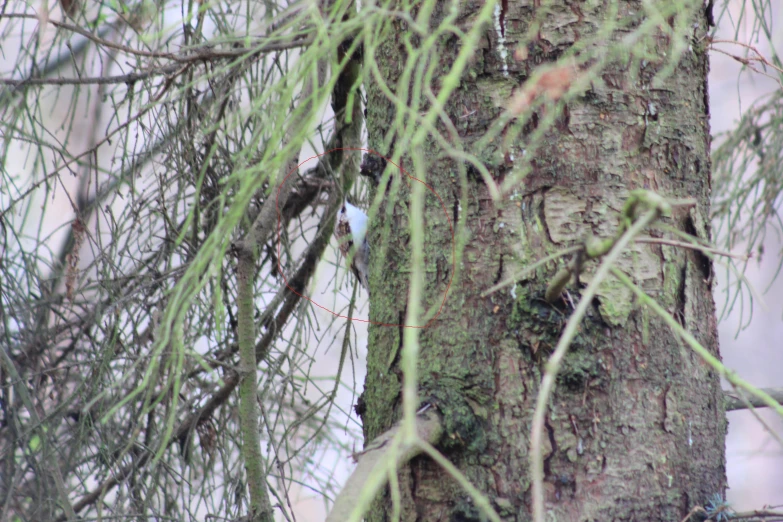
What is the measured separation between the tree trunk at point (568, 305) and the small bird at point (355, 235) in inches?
16.8

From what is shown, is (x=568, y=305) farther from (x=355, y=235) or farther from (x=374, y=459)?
(x=355, y=235)

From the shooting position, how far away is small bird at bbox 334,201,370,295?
4.49 ft

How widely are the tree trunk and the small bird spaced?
0.43 metres

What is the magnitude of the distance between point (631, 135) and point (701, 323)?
0.86 feet

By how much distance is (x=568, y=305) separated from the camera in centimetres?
85

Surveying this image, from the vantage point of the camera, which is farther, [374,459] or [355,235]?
[355,235]

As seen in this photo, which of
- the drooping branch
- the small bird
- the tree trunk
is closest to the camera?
the drooping branch

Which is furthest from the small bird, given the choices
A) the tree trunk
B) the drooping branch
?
the drooping branch

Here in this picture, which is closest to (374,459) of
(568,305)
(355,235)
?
(568,305)

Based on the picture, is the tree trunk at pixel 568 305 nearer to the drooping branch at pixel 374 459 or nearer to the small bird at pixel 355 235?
the drooping branch at pixel 374 459

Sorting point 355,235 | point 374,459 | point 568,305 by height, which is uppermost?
point 355,235

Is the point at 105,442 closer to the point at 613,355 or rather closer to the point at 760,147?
the point at 613,355

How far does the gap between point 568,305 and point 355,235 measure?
607 millimetres

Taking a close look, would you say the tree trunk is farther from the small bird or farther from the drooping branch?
the small bird
